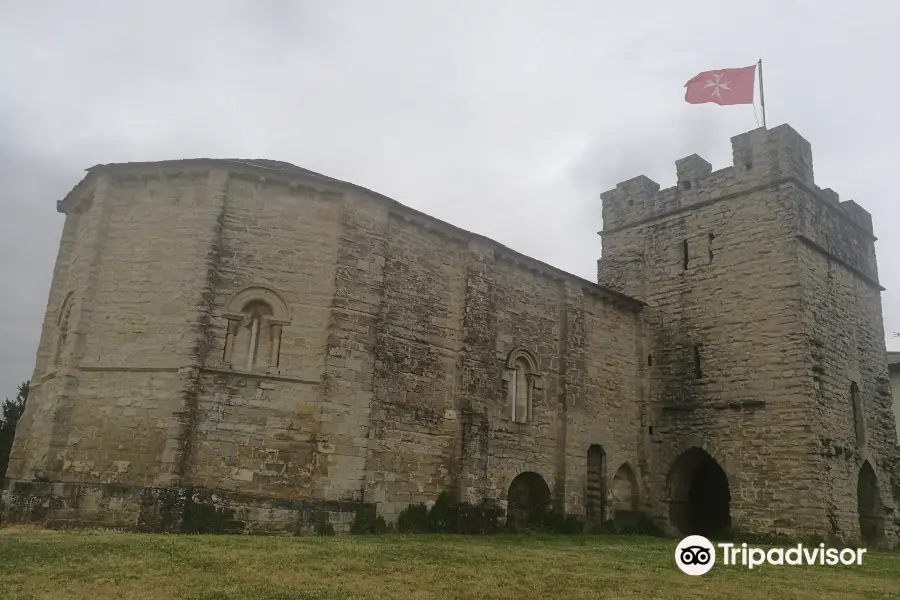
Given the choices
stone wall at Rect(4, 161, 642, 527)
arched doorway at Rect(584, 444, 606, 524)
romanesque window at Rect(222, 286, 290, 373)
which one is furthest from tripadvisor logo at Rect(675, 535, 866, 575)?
romanesque window at Rect(222, 286, 290, 373)

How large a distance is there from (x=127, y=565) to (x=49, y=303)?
29.4 ft

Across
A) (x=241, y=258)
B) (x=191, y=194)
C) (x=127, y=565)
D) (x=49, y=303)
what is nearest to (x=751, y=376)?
(x=241, y=258)

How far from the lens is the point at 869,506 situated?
780 inches

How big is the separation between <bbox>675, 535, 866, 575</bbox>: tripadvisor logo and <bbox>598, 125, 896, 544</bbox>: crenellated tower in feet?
3.48

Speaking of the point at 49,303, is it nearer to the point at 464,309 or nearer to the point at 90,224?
the point at 90,224

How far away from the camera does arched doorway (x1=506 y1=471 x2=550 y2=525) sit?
1706 cm

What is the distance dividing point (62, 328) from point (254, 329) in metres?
4.33

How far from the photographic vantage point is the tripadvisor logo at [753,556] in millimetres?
12117

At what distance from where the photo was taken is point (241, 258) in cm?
1406

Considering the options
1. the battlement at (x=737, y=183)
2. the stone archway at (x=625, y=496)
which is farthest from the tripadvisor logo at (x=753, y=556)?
the battlement at (x=737, y=183)

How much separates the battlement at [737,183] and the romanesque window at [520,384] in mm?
7366

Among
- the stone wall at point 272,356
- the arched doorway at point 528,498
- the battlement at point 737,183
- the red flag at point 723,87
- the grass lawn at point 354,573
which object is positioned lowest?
the grass lawn at point 354,573

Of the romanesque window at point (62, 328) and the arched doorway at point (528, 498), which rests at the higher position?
the romanesque window at point (62, 328)

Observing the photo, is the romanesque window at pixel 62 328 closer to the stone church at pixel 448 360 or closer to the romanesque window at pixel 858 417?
the stone church at pixel 448 360
